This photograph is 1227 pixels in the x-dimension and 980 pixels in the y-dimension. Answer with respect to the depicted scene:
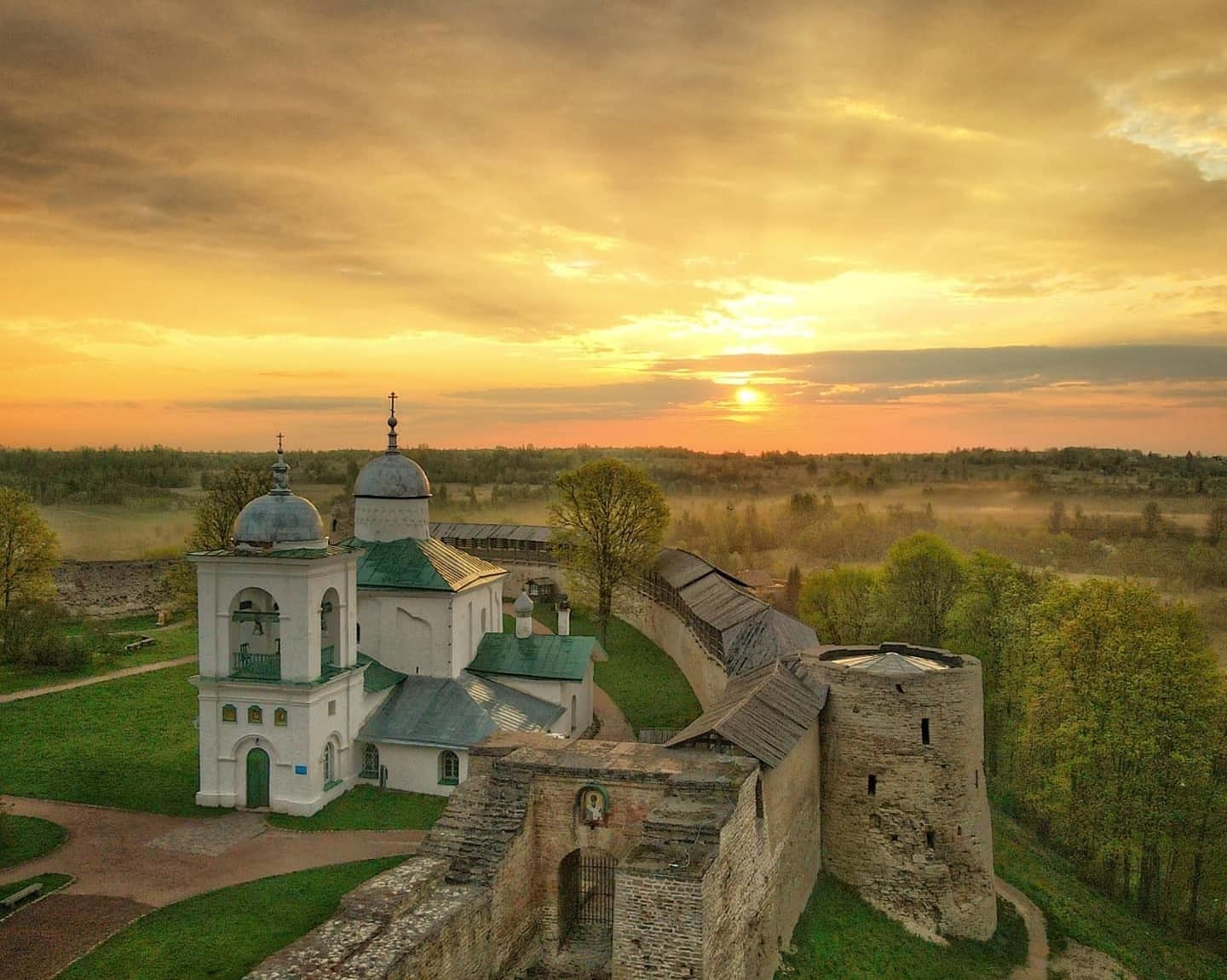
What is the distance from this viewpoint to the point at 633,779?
51.8 feet

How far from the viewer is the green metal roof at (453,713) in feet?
78.3

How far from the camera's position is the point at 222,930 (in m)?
16.4

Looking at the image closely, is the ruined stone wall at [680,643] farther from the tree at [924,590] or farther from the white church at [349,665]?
the tree at [924,590]

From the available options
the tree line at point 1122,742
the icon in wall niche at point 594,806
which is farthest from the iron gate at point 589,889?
the tree line at point 1122,742

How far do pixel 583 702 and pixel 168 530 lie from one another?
4537cm

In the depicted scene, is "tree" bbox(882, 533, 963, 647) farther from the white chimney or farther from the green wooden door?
the green wooden door

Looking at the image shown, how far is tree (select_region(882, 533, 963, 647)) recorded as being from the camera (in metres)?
34.9

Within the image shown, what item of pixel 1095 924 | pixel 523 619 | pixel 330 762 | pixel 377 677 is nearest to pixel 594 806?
pixel 330 762

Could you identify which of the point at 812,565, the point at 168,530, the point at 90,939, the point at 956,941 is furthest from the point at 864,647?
the point at 168,530

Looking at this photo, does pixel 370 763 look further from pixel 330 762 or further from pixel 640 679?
pixel 640 679

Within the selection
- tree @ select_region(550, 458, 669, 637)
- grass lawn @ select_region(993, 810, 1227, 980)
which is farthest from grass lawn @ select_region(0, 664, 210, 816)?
grass lawn @ select_region(993, 810, 1227, 980)

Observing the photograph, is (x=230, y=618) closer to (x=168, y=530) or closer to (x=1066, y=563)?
(x=1066, y=563)

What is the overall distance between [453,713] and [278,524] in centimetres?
676

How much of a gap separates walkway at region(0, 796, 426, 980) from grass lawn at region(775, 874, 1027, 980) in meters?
8.60
